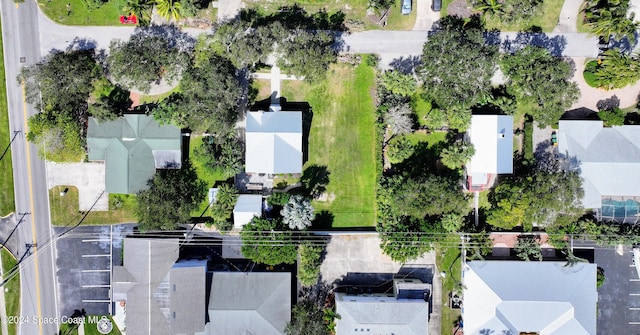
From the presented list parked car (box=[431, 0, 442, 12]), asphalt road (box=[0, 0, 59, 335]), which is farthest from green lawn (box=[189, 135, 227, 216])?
parked car (box=[431, 0, 442, 12])

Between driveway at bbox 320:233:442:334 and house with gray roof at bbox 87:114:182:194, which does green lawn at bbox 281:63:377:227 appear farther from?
house with gray roof at bbox 87:114:182:194

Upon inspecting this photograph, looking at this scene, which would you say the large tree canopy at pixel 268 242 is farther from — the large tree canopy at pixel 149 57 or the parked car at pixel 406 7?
the parked car at pixel 406 7

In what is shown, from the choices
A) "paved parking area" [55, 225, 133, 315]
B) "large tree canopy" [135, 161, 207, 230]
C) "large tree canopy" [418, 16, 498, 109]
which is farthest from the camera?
"paved parking area" [55, 225, 133, 315]

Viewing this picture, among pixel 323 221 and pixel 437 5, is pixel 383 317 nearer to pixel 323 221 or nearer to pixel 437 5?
pixel 323 221

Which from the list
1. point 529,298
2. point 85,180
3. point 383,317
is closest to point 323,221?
point 383,317

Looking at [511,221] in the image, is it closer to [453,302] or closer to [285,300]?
[453,302]

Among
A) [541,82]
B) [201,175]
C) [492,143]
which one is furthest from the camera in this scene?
[201,175]

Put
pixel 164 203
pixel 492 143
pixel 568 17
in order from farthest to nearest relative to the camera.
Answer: pixel 568 17, pixel 492 143, pixel 164 203
